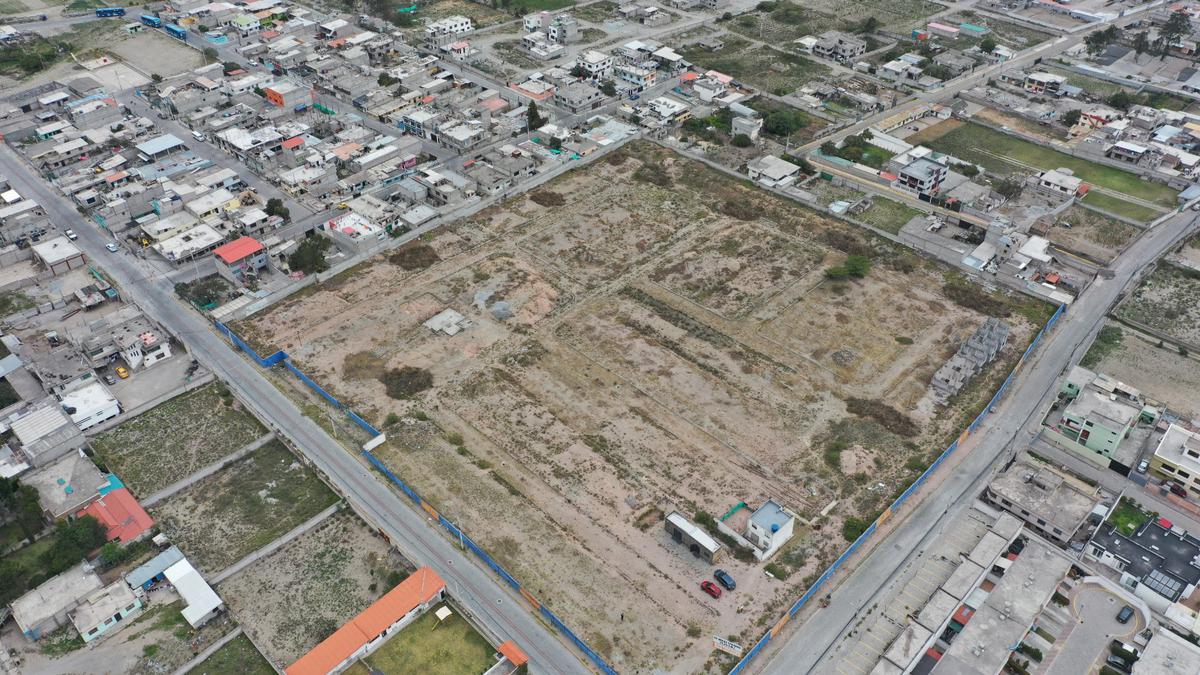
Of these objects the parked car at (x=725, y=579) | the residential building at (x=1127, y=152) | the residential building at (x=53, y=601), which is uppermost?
the residential building at (x=1127, y=152)

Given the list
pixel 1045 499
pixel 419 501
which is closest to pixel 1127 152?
pixel 1045 499

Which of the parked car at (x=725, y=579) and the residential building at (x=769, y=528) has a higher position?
the residential building at (x=769, y=528)

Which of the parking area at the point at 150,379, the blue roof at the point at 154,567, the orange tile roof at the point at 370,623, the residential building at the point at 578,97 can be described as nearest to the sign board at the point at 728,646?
the orange tile roof at the point at 370,623

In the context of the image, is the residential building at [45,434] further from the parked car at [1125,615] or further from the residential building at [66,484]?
the parked car at [1125,615]

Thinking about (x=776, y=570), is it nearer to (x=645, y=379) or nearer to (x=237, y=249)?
(x=645, y=379)

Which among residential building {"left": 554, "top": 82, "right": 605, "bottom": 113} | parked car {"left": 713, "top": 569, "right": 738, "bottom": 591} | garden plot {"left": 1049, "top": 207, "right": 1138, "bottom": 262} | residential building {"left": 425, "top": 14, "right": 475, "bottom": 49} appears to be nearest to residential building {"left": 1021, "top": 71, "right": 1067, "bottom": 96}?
garden plot {"left": 1049, "top": 207, "right": 1138, "bottom": 262}

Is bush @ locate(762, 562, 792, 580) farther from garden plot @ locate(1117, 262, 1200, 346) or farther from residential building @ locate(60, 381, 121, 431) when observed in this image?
residential building @ locate(60, 381, 121, 431)

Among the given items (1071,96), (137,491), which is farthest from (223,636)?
(1071,96)
